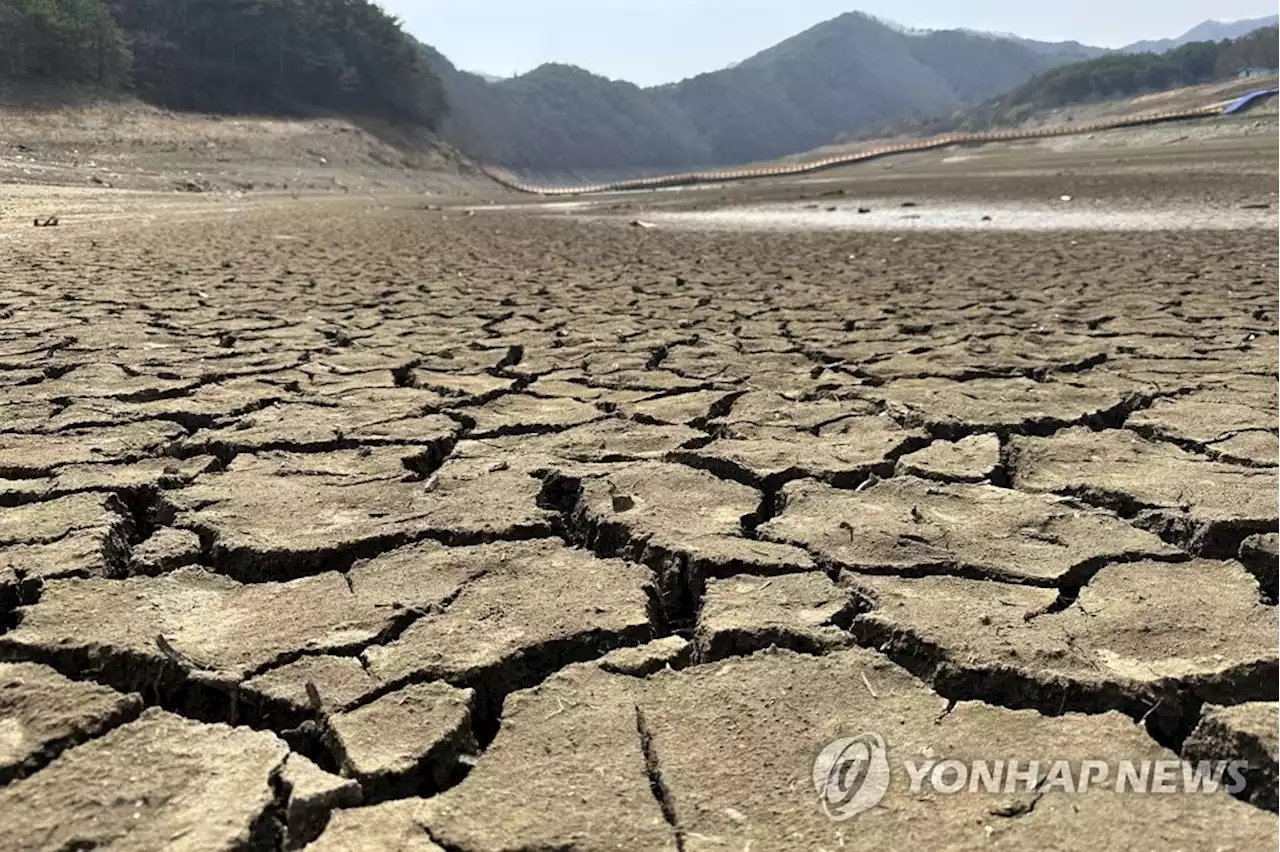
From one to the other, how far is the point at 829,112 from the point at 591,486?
114 metres

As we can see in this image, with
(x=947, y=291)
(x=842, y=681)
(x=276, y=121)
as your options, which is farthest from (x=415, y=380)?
(x=276, y=121)

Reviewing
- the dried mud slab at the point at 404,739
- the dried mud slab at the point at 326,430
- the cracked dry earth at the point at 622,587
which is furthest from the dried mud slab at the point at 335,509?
the dried mud slab at the point at 404,739

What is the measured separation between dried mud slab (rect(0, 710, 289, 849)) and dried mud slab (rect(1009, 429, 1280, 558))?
160 centimetres

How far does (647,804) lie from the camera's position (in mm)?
1157

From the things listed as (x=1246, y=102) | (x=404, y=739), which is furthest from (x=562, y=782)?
(x=1246, y=102)

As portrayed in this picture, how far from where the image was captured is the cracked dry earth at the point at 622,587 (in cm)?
115

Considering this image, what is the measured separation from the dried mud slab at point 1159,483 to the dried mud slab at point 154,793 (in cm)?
160

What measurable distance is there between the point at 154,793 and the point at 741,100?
348 feet

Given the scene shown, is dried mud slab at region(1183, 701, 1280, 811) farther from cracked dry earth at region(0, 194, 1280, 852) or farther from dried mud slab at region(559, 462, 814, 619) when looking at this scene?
dried mud slab at region(559, 462, 814, 619)

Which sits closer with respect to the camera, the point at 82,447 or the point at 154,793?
the point at 154,793

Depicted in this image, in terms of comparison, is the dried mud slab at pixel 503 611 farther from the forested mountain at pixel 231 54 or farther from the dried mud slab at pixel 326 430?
the forested mountain at pixel 231 54

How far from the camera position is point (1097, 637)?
1483 mm

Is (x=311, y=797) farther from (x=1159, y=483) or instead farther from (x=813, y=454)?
(x=1159, y=483)

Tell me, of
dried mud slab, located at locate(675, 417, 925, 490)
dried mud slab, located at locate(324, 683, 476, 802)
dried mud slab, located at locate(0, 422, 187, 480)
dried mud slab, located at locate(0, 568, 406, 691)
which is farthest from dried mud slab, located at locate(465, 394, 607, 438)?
dried mud slab, located at locate(324, 683, 476, 802)
